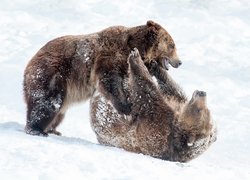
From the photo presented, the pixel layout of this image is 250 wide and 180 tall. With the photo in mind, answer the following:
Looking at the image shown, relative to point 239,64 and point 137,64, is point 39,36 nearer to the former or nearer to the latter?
point 239,64

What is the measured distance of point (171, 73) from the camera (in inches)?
738

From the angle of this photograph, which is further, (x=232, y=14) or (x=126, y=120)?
(x=232, y=14)

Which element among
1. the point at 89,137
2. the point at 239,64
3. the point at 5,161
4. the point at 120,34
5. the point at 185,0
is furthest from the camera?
the point at 185,0

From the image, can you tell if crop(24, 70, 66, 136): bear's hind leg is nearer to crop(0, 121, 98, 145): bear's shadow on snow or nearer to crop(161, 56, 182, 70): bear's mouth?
crop(0, 121, 98, 145): bear's shadow on snow

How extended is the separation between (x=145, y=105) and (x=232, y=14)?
16.3m

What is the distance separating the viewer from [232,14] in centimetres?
2366

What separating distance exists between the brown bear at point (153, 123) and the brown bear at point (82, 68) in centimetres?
16

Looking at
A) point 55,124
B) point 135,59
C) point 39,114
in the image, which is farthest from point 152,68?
point 39,114

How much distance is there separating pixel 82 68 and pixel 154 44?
39.0 inches

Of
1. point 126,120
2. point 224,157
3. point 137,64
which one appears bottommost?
point 224,157

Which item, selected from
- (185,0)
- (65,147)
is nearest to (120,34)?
(65,147)

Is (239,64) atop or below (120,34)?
below

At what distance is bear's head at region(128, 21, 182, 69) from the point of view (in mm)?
8750

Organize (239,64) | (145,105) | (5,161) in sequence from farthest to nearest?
(239,64) < (145,105) < (5,161)
